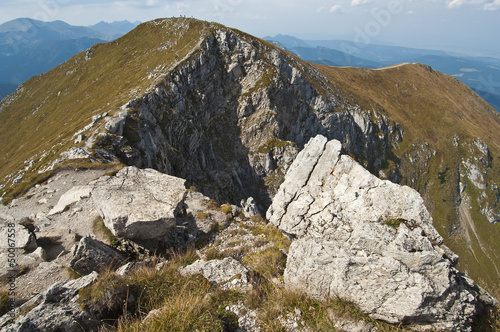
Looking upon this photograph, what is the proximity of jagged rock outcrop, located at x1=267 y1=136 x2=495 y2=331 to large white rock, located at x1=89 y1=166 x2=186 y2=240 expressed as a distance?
7336mm

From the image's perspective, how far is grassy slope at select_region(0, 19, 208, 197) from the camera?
72375 mm

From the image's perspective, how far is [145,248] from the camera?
12766 millimetres

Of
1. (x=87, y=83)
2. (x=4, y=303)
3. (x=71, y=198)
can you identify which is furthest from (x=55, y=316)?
(x=87, y=83)

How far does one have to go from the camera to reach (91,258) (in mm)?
10430

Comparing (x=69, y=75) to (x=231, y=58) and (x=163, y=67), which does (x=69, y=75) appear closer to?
(x=163, y=67)

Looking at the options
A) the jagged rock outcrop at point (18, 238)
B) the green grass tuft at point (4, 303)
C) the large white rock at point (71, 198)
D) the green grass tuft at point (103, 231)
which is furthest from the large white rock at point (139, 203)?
the green grass tuft at point (4, 303)

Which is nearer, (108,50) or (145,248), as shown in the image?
(145,248)

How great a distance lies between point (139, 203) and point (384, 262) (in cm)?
1179

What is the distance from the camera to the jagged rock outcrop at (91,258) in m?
10.1

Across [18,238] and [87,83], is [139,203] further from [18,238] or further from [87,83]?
[87,83]

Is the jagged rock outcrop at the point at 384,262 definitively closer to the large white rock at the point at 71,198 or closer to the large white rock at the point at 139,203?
the large white rock at the point at 139,203

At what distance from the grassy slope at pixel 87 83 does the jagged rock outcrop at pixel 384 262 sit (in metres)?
58.7

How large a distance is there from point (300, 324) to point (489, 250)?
7422 inches

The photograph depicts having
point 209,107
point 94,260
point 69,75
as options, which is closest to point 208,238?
point 94,260
